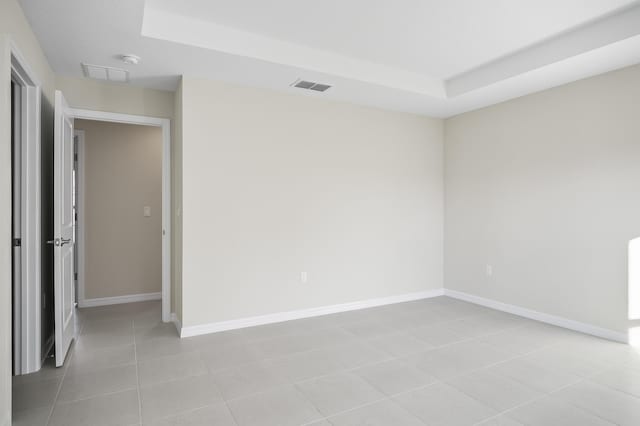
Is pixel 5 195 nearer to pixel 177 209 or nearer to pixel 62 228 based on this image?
pixel 62 228

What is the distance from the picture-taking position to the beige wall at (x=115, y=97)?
354cm

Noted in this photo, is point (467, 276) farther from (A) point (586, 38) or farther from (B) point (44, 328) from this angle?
(B) point (44, 328)

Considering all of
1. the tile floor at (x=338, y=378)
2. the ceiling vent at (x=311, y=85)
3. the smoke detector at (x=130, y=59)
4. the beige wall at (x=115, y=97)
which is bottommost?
the tile floor at (x=338, y=378)

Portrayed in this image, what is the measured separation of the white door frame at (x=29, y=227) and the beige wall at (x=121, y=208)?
2037mm

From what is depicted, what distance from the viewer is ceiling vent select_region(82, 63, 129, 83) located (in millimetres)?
3287

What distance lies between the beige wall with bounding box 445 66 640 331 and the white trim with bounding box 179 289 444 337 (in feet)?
2.25

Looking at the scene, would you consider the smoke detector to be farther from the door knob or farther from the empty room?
the door knob

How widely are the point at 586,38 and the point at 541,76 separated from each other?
1.88ft

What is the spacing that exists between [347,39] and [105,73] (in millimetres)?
2226

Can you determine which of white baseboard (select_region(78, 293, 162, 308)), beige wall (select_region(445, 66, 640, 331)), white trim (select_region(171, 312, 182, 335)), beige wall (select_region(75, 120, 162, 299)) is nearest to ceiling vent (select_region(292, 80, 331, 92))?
beige wall (select_region(445, 66, 640, 331))

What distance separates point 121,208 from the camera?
4785mm

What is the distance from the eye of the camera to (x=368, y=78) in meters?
3.76

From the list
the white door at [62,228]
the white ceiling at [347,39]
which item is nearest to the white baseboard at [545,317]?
the white ceiling at [347,39]

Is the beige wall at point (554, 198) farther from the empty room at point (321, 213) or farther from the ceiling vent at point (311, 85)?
the ceiling vent at point (311, 85)
